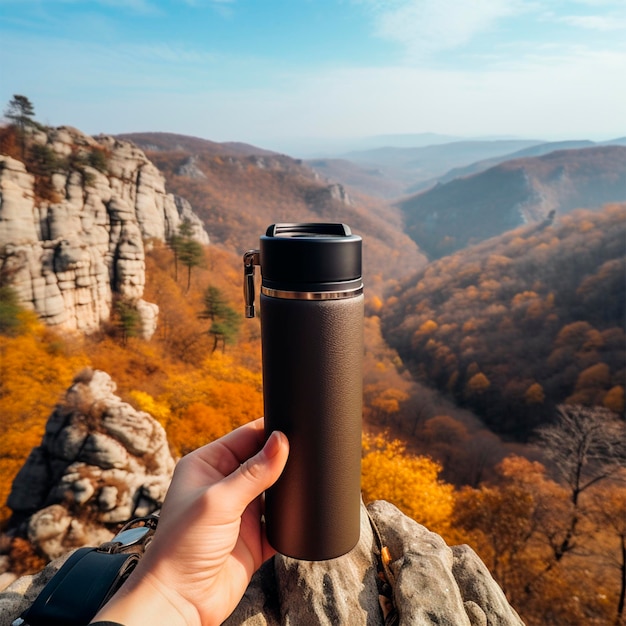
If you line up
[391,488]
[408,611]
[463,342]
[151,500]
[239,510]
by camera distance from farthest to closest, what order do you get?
1. [463,342]
2. [391,488]
3. [151,500]
4. [408,611]
5. [239,510]

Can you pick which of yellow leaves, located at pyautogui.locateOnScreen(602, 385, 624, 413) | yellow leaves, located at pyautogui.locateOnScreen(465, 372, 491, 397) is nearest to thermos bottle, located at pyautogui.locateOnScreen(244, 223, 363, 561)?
yellow leaves, located at pyautogui.locateOnScreen(602, 385, 624, 413)

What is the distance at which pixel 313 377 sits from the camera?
5.36ft

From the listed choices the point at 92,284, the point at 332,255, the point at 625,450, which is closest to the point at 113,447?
the point at 92,284

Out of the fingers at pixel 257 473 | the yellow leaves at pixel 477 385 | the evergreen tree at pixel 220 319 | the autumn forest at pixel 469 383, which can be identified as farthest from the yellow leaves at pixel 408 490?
the fingers at pixel 257 473

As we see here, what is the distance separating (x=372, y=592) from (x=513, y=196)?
9739cm

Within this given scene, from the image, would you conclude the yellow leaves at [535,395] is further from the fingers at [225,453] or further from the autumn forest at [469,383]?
the fingers at [225,453]

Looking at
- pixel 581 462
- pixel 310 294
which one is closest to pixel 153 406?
pixel 581 462

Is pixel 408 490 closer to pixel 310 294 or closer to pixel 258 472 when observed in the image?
pixel 258 472

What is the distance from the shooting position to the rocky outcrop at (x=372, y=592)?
194cm

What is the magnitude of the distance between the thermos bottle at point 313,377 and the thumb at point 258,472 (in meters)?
0.06

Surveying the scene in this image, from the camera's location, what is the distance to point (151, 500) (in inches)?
538

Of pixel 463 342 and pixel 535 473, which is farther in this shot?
pixel 463 342

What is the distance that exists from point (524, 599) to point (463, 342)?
2595 centimetres

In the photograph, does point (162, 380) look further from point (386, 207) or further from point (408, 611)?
point (386, 207)
